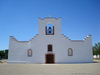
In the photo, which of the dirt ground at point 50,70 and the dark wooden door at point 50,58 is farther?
the dark wooden door at point 50,58

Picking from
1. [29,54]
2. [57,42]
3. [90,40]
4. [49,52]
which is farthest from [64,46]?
[29,54]

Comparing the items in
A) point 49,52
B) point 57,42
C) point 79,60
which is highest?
point 57,42

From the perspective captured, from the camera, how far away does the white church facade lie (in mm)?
26359

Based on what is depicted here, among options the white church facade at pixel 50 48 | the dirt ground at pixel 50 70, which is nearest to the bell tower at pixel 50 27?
the white church facade at pixel 50 48

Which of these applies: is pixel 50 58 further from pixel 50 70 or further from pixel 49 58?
pixel 50 70

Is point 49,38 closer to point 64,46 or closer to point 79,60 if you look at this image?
point 64,46

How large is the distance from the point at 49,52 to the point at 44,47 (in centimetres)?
156

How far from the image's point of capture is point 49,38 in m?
27.0

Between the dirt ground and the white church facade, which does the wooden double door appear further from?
the dirt ground

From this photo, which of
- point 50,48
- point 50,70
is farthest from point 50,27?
point 50,70

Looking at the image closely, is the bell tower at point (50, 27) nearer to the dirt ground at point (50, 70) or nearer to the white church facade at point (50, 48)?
the white church facade at point (50, 48)

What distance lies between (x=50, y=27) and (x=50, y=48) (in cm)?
484

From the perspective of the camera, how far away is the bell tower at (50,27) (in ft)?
→ 89.6

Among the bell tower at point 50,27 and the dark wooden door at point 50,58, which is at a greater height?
the bell tower at point 50,27
